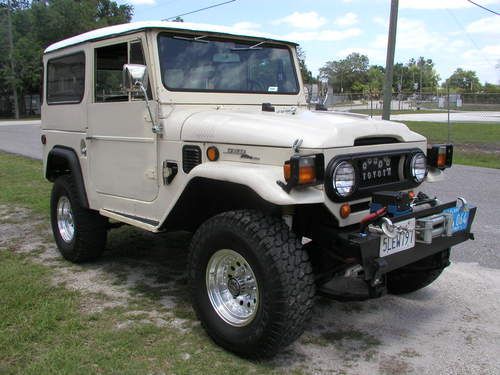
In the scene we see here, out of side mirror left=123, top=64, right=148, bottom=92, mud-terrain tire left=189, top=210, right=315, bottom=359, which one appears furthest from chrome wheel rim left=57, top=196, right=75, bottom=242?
mud-terrain tire left=189, top=210, right=315, bottom=359

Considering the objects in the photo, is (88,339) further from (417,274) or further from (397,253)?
(417,274)

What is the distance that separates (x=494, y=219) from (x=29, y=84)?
4042 centimetres

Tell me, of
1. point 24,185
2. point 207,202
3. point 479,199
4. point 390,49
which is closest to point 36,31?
point 390,49

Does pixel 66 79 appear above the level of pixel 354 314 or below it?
above

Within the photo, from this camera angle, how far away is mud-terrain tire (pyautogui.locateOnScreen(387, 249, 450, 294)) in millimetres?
3842

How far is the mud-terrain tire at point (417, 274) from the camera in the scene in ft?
12.6

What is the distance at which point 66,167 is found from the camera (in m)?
5.45

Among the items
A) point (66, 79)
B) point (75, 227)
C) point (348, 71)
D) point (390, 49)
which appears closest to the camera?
point (75, 227)

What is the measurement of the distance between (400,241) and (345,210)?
38cm

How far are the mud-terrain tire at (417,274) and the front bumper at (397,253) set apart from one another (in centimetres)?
30

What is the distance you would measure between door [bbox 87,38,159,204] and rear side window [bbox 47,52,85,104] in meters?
0.28

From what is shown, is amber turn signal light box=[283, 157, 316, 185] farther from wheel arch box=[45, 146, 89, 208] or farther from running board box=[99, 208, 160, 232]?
wheel arch box=[45, 146, 89, 208]

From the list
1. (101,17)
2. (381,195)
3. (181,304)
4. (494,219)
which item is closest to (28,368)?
(181,304)

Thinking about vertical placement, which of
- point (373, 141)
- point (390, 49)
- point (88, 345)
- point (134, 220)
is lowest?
point (88, 345)
